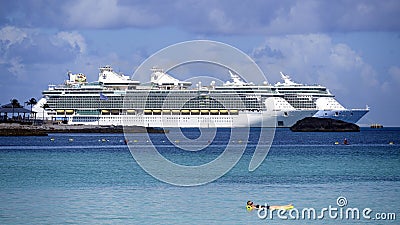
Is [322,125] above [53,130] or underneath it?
above

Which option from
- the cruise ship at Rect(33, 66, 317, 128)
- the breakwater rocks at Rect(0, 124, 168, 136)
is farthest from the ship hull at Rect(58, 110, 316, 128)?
the breakwater rocks at Rect(0, 124, 168, 136)

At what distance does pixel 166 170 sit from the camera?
39344 millimetres

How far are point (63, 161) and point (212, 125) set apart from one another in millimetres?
69527

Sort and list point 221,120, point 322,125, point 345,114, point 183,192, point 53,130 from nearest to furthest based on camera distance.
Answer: point 183,192 → point 53,130 → point 322,125 → point 345,114 → point 221,120

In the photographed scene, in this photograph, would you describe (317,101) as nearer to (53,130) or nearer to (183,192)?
(53,130)

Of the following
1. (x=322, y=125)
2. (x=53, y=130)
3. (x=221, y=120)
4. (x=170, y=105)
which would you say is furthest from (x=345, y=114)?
(x=53, y=130)

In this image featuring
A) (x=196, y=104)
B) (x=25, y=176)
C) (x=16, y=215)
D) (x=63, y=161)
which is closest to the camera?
(x=16, y=215)

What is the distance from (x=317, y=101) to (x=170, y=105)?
19673 mm

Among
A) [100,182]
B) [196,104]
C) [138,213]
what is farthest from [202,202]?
[196,104]

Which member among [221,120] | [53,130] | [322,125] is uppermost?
[221,120]

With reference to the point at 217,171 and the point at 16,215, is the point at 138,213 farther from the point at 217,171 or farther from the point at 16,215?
the point at 217,171

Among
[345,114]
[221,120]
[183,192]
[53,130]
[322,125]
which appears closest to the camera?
[183,192]

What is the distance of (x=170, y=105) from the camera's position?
117 metres

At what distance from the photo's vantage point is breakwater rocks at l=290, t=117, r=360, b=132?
112438mm
